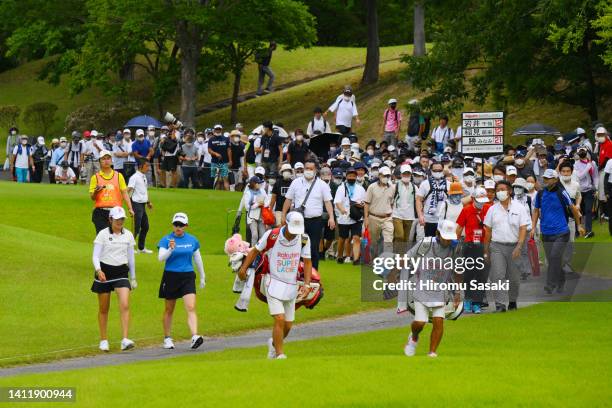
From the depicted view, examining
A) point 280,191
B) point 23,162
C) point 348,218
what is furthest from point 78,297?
point 23,162

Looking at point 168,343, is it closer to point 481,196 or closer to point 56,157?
point 481,196

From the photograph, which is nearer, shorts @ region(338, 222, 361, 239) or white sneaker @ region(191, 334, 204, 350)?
white sneaker @ region(191, 334, 204, 350)

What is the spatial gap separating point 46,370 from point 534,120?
108 feet

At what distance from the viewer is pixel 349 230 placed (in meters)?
28.3

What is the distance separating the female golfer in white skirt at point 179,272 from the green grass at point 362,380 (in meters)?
0.75

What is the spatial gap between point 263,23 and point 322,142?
2075cm

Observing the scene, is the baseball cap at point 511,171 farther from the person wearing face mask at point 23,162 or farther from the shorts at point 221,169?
the person wearing face mask at point 23,162

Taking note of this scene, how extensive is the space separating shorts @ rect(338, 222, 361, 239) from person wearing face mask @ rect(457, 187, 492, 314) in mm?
5099

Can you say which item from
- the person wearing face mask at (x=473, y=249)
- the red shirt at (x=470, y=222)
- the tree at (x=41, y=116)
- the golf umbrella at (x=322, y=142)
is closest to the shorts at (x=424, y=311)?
the person wearing face mask at (x=473, y=249)

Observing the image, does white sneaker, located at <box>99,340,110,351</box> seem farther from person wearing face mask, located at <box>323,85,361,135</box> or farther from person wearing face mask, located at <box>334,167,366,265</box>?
person wearing face mask, located at <box>323,85,361,135</box>

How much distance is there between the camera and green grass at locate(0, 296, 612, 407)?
1380 cm

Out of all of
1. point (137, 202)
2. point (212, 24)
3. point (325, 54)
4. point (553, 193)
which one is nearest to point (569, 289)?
point (553, 193)

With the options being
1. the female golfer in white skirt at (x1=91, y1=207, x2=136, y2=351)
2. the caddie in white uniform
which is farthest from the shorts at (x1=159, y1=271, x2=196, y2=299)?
the caddie in white uniform

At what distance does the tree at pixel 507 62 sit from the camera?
42.4 metres
